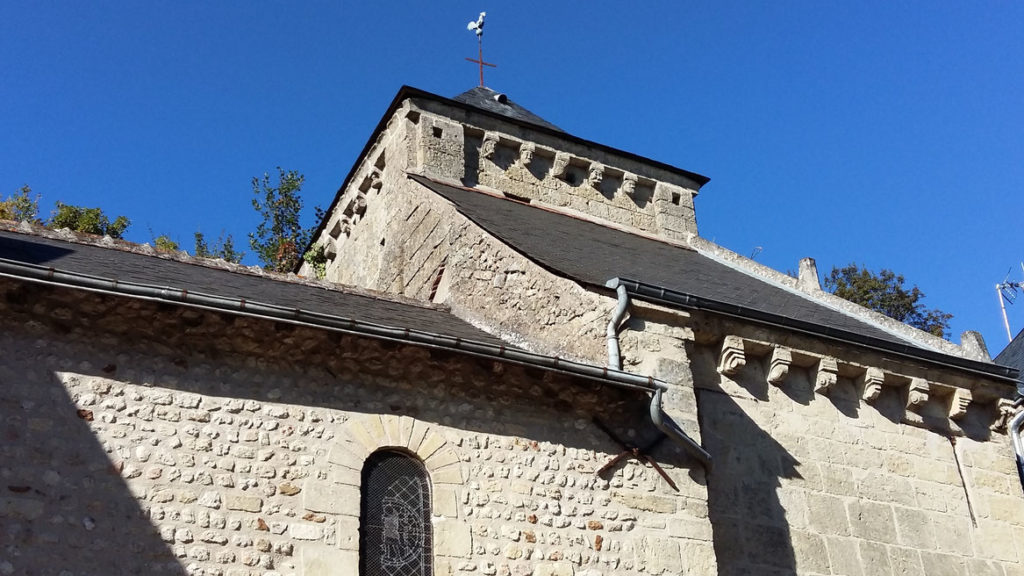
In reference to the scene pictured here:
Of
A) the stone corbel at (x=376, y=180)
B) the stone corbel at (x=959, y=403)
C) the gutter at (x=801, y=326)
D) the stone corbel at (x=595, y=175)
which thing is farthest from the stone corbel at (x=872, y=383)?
the stone corbel at (x=376, y=180)

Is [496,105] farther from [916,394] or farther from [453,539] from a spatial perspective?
[453,539]

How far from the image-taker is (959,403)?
10008mm

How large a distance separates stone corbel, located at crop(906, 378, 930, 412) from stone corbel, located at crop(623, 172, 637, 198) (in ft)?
16.9

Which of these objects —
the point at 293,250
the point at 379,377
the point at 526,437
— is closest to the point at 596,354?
the point at 526,437

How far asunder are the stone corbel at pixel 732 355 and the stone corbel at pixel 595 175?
5.15m

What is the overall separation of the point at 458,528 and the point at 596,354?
187 centimetres

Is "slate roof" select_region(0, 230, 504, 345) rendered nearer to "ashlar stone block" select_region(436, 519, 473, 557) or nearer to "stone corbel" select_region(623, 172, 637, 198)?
"ashlar stone block" select_region(436, 519, 473, 557)

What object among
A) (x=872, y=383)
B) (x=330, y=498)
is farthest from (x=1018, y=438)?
(x=330, y=498)

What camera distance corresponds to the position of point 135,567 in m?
6.22

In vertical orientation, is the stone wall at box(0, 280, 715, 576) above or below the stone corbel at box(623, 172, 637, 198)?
below

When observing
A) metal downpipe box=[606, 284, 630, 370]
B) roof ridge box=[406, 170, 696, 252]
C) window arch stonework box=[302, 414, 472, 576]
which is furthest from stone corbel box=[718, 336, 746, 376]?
roof ridge box=[406, 170, 696, 252]

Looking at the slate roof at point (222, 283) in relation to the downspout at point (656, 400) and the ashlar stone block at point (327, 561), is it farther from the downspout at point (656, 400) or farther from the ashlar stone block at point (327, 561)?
the ashlar stone block at point (327, 561)

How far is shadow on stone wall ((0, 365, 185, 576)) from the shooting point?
607 cm

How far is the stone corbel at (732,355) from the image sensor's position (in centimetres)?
909
